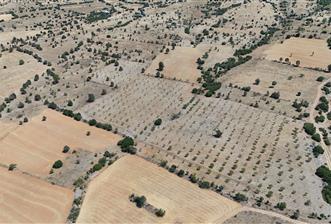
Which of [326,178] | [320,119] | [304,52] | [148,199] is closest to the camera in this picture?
[148,199]

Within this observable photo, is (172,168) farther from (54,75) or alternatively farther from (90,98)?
(54,75)

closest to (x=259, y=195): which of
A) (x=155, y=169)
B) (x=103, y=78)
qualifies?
(x=155, y=169)

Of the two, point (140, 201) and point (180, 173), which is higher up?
point (180, 173)

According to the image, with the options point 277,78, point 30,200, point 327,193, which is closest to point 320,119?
point 277,78

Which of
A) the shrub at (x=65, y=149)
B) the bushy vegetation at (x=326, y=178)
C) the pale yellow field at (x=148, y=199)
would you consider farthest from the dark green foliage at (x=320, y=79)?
the shrub at (x=65, y=149)

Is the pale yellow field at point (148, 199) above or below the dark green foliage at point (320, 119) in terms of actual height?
below

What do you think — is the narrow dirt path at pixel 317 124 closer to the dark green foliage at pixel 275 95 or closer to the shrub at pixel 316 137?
the shrub at pixel 316 137
